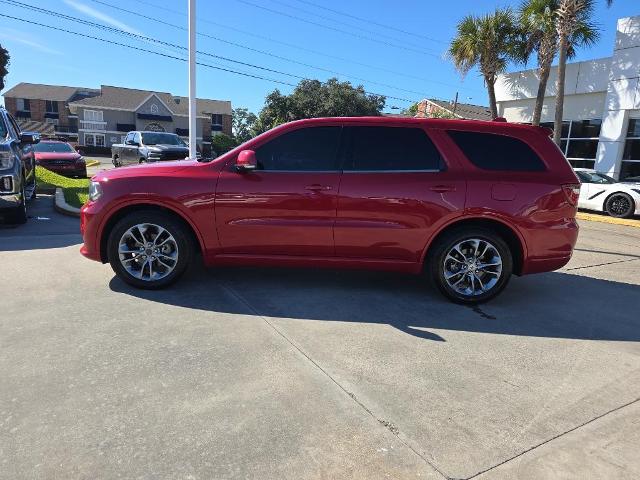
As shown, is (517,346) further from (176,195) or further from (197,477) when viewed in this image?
(176,195)

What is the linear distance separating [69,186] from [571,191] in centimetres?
1206

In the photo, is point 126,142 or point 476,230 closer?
point 476,230

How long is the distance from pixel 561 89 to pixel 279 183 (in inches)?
618

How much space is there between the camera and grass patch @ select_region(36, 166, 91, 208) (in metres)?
10.1

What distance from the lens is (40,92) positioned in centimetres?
6850

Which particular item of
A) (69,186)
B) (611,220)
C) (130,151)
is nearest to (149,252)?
(69,186)

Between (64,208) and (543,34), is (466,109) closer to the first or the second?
(543,34)

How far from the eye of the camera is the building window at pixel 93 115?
57562 millimetres

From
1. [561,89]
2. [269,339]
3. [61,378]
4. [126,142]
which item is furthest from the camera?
[126,142]

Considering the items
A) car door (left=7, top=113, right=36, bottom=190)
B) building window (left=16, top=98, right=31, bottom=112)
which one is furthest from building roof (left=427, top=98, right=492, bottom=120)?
building window (left=16, top=98, right=31, bottom=112)

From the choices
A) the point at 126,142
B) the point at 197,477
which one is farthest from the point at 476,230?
the point at 126,142

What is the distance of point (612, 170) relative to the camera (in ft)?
58.0

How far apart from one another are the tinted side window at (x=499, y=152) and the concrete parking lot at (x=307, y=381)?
1395 millimetres

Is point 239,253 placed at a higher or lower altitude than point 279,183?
lower
